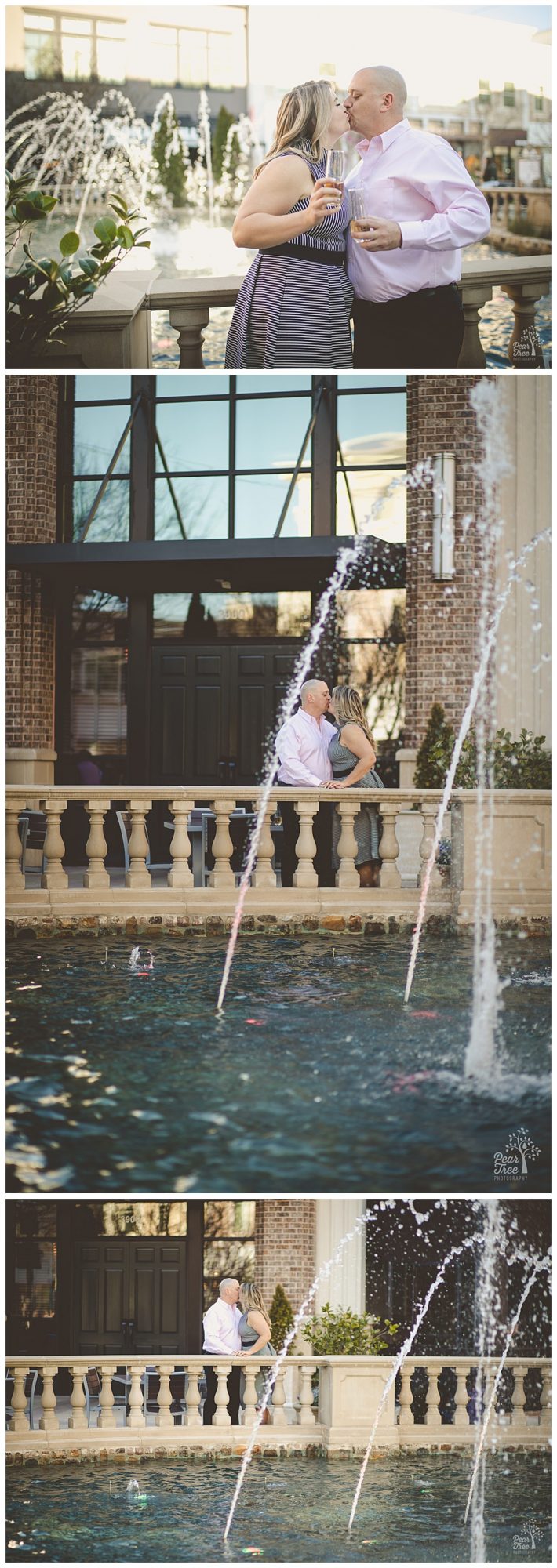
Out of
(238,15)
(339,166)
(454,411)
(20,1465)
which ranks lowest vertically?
(20,1465)

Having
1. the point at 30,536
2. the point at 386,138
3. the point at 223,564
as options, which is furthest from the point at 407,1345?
the point at 386,138

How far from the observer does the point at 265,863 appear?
4.80m

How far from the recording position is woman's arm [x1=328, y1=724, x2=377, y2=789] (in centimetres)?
497

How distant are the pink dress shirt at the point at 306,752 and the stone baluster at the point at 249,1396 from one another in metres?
2.18

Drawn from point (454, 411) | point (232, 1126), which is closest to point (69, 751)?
point (232, 1126)

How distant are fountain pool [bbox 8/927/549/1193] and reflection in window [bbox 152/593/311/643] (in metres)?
1.82

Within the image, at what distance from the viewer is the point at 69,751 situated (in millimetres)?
5184

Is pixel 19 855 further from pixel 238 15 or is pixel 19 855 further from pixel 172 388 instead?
pixel 238 15

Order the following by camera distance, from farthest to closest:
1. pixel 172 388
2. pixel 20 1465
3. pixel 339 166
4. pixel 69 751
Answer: pixel 172 388 → pixel 69 751 → pixel 20 1465 → pixel 339 166

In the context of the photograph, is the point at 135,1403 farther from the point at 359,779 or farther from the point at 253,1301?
the point at 359,779

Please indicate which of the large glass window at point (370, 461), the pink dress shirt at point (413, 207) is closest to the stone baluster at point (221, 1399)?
the large glass window at point (370, 461)

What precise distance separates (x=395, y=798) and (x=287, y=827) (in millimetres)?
414

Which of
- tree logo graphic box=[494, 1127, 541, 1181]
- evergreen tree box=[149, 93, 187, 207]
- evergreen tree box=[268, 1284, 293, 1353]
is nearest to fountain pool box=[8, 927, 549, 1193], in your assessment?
tree logo graphic box=[494, 1127, 541, 1181]

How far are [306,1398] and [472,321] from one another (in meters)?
3.88
